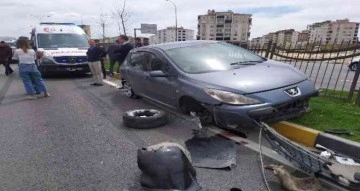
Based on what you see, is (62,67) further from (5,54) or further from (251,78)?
(251,78)

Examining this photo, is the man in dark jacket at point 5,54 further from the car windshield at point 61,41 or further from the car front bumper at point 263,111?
the car front bumper at point 263,111

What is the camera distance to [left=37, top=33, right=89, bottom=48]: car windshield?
556 inches

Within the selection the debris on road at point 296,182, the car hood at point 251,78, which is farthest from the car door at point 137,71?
the debris on road at point 296,182

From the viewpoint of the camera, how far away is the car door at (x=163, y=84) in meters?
5.76

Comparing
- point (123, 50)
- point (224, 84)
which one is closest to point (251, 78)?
point (224, 84)

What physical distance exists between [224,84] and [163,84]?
1.58 metres

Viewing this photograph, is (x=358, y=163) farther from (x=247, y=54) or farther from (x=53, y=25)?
(x=53, y=25)

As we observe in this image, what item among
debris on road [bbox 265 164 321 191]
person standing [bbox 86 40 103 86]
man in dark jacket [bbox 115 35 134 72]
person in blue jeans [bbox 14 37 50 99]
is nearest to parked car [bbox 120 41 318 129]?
debris on road [bbox 265 164 321 191]

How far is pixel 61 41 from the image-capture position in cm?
1434

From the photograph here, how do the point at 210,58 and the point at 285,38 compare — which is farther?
the point at 285,38

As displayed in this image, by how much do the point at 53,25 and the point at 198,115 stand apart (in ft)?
39.0

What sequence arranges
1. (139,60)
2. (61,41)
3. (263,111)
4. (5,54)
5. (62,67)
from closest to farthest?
(263,111), (139,60), (62,67), (61,41), (5,54)

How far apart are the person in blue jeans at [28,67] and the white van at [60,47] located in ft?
13.8

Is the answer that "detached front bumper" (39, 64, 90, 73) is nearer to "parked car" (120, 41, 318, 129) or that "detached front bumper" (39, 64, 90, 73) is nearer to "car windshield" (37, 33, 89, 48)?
"car windshield" (37, 33, 89, 48)
